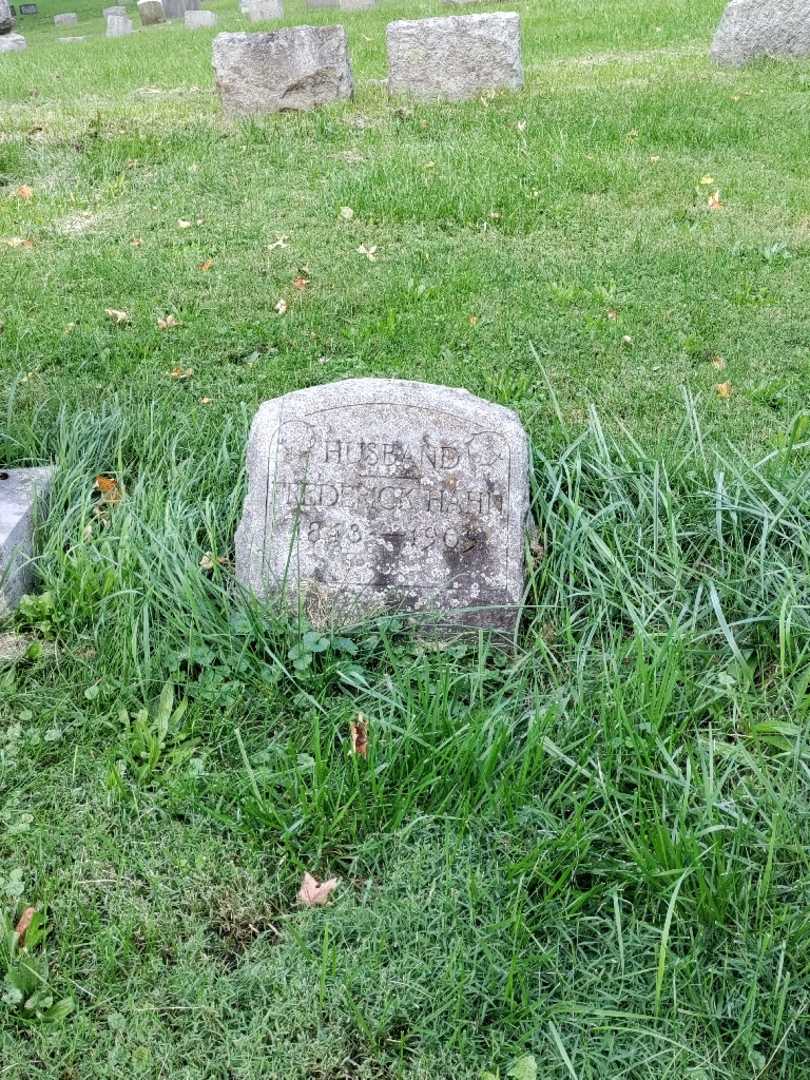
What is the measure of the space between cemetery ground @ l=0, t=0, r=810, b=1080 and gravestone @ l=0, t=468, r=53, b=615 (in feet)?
0.25

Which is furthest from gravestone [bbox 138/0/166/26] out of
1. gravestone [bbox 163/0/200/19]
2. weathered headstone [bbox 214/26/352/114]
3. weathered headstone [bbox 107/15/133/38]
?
weathered headstone [bbox 214/26/352/114]

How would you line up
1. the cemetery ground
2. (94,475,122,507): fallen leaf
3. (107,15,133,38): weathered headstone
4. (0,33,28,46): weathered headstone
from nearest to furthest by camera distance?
the cemetery ground, (94,475,122,507): fallen leaf, (0,33,28,46): weathered headstone, (107,15,133,38): weathered headstone

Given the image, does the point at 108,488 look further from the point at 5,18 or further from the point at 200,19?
the point at 5,18

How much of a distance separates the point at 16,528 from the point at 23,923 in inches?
54.9

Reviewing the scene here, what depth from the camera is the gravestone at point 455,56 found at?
8.47 meters

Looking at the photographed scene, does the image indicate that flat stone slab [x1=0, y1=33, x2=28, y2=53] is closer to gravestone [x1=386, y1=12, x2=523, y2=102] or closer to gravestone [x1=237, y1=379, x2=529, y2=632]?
gravestone [x1=386, y1=12, x2=523, y2=102]

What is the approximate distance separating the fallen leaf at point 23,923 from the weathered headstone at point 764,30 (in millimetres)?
10107

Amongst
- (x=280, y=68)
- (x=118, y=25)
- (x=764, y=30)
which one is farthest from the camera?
(x=118, y=25)

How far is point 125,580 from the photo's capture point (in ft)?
10.2

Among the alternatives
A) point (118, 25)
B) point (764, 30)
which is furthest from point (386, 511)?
point (118, 25)

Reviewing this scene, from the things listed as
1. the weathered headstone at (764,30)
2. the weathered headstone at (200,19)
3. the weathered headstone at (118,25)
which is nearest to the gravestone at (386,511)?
the weathered headstone at (764,30)

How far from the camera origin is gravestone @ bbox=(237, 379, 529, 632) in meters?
3.03

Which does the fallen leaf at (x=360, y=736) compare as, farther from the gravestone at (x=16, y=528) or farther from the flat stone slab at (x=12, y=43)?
the flat stone slab at (x=12, y=43)

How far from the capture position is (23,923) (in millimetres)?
2240
